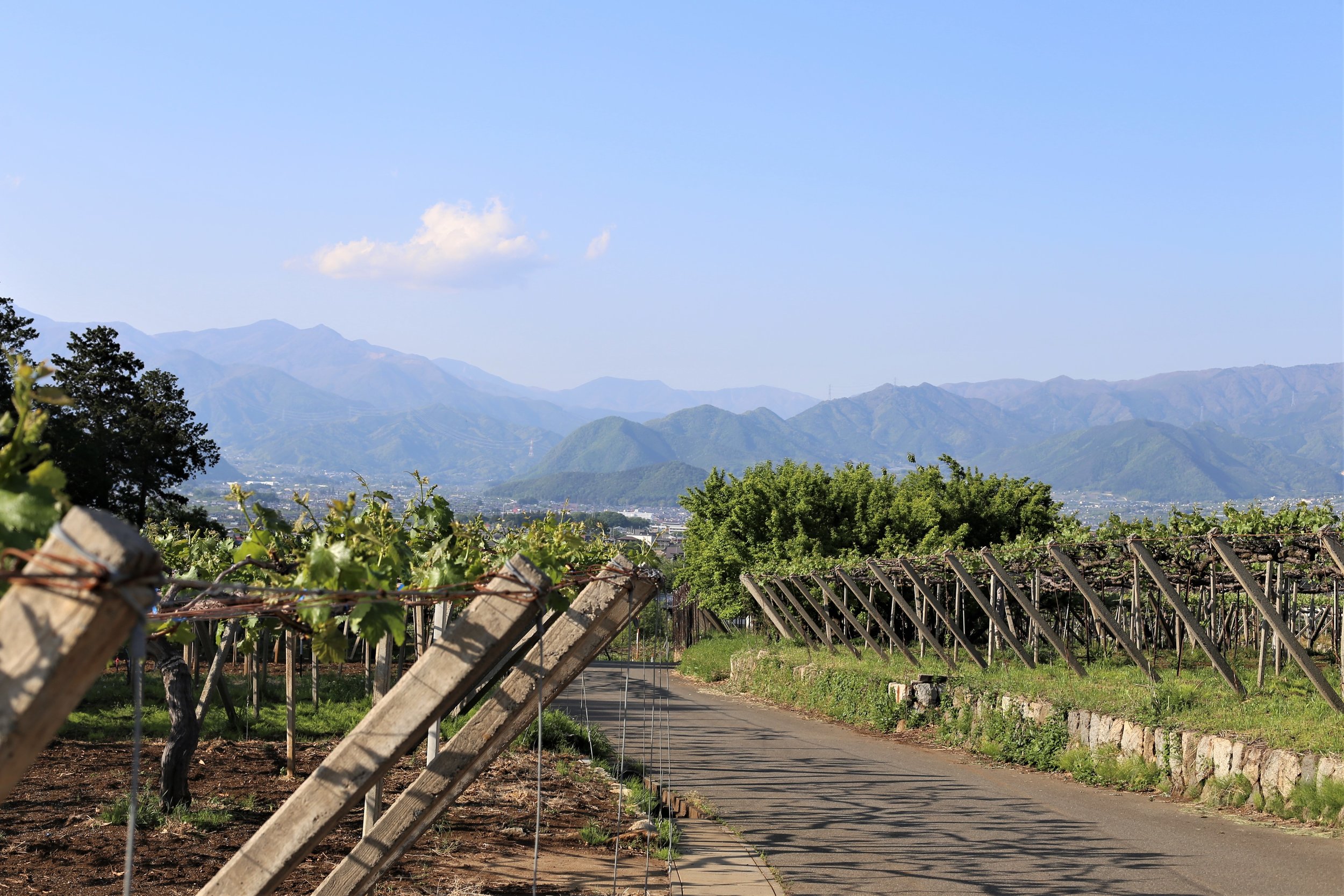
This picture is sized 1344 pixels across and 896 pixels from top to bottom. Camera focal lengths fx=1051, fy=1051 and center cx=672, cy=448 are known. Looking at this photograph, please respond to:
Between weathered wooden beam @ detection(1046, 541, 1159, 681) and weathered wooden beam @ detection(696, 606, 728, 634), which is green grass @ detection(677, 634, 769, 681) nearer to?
weathered wooden beam @ detection(696, 606, 728, 634)

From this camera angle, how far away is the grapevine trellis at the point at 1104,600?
1173 cm

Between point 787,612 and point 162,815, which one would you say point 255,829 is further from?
point 787,612

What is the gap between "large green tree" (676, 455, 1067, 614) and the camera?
96.4ft

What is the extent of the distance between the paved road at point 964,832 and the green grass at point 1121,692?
99 centimetres

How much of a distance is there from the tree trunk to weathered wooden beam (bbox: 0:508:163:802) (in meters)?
6.56

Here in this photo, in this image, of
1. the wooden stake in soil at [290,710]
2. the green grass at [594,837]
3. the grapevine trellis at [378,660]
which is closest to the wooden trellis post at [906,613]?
the green grass at [594,837]

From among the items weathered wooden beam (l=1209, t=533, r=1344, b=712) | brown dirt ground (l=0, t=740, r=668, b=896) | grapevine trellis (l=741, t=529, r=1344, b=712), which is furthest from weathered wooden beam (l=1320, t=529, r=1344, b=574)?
brown dirt ground (l=0, t=740, r=668, b=896)

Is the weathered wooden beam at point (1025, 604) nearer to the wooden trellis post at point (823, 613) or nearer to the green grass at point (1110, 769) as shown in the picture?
the green grass at point (1110, 769)

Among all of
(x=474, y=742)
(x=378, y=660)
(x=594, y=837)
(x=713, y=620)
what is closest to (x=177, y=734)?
(x=378, y=660)

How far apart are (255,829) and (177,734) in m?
0.92

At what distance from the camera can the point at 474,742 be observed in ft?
14.0

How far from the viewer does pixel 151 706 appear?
13.5 meters

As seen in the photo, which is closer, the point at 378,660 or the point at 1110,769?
the point at 378,660

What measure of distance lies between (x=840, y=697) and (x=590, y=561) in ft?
24.7
